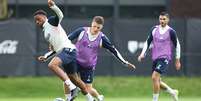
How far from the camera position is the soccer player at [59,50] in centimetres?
1889

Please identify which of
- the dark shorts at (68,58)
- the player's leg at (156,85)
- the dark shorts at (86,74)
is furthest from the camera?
the player's leg at (156,85)

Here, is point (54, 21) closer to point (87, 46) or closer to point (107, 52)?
point (87, 46)

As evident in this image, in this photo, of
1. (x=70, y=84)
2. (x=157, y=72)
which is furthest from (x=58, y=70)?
(x=157, y=72)

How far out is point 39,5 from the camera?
140 ft

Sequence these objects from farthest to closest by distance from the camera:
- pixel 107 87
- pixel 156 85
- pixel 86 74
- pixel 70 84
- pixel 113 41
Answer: pixel 113 41
pixel 107 87
pixel 156 85
pixel 86 74
pixel 70 84

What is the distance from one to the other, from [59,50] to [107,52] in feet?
39.1

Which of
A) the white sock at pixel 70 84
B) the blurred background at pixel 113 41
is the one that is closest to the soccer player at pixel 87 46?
the white sock at pixel 70 84

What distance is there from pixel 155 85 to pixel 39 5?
22.0m

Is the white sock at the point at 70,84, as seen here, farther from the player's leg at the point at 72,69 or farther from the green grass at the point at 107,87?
the green grass at the point at 107,87

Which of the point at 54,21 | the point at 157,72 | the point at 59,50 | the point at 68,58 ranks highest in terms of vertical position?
the point at 54,21

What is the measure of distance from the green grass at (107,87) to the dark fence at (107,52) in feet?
1.64

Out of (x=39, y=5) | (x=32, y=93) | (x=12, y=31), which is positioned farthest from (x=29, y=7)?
(x=32, y=93)

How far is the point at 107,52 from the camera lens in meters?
31.1

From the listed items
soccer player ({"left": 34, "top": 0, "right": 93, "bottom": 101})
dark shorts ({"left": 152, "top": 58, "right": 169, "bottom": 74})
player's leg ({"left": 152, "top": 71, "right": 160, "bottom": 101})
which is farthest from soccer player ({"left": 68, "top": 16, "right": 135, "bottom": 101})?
Answer: dark shorts ({"left": 152, "top": 58, "right": 169, "bottom": 74})
